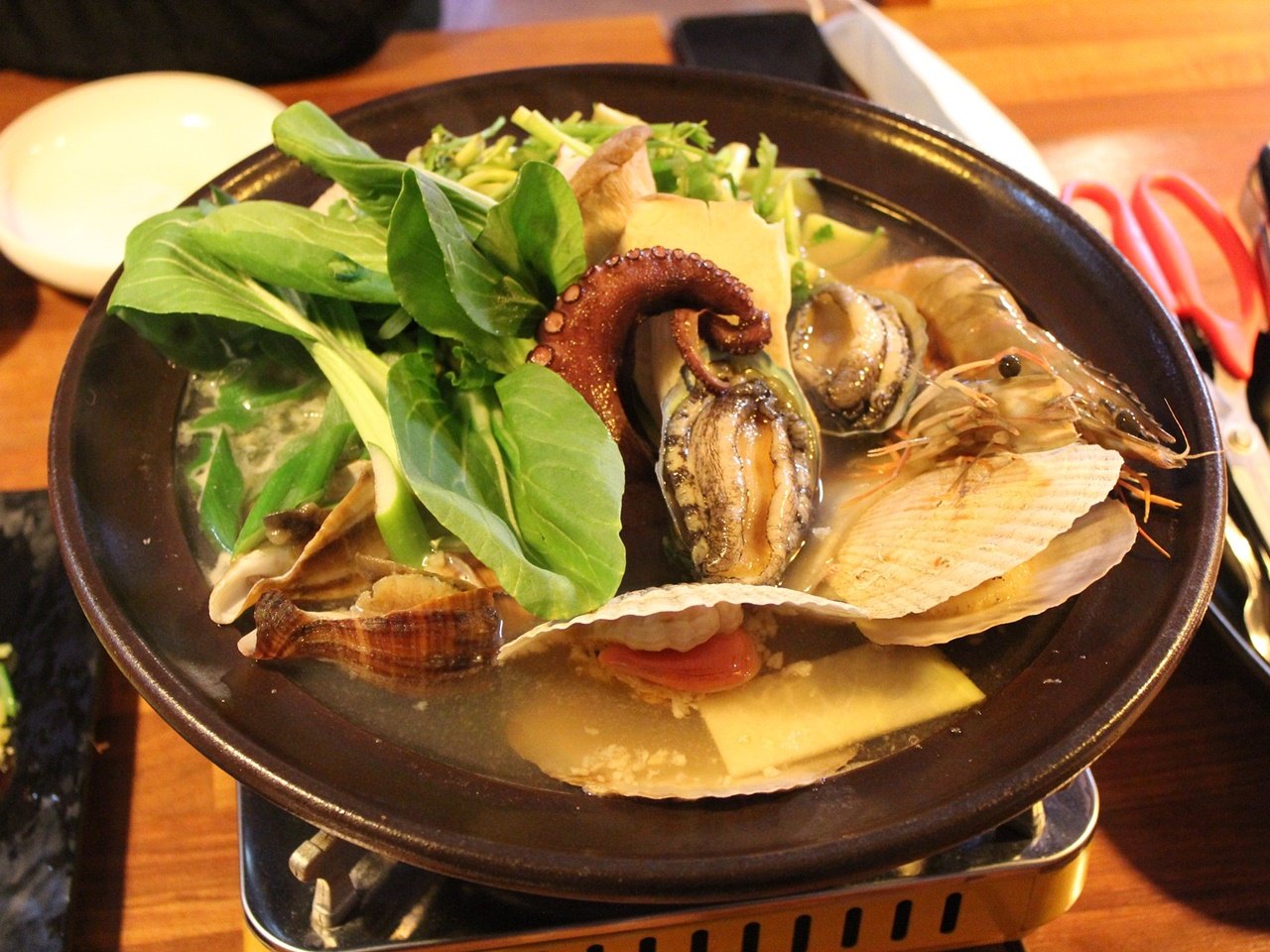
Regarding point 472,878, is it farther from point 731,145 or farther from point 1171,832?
point 731,145

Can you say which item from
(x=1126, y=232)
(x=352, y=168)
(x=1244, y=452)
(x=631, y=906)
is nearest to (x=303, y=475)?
(x=352, y=168)

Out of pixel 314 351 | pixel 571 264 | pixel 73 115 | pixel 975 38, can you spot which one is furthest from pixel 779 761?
pixel 975 38

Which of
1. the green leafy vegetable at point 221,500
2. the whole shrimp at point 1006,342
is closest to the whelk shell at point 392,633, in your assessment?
the green leafy vegetable at point 221,500

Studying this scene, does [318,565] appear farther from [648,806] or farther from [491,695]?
[648,806]

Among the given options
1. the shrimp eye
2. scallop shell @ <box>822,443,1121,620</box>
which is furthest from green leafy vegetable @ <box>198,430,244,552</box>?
the shrimp eye

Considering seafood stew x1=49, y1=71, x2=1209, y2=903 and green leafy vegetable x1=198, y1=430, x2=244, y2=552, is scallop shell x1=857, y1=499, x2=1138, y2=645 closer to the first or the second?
seafood stew x1=49, y1=71, x2=1209, y2=903
